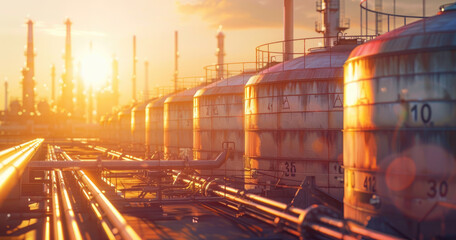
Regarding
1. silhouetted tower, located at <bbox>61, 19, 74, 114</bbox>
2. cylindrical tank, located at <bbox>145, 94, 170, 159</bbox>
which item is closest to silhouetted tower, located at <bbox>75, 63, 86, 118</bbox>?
silhouetted tower, located at <bbox>61, 19, 74, 114</bbox>

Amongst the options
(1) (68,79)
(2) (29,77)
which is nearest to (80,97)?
(1) (68,79)

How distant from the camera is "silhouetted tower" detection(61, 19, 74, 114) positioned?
419 ft

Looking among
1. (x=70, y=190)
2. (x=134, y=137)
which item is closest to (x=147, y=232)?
(x=70, y=190)

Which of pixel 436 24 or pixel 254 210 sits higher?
pixel 436 24

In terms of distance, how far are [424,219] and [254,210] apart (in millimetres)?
5379

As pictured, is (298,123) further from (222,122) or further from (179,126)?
(179,126)

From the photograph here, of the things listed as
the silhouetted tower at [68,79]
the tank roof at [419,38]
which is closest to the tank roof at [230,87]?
the tank roof at [419,38]

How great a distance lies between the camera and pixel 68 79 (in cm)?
13475

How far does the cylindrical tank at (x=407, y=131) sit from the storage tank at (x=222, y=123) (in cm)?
1702

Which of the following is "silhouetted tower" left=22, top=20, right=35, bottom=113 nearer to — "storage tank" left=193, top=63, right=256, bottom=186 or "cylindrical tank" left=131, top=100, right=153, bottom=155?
"cylindrical tank" left=131, top=100, right=153, bottom=155

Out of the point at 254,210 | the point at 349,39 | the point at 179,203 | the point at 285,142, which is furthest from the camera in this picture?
the point at 349,39

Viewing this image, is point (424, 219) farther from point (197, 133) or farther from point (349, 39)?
point (197, 133)

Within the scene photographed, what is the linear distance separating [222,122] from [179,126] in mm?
12678

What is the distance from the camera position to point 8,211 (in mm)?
22328
